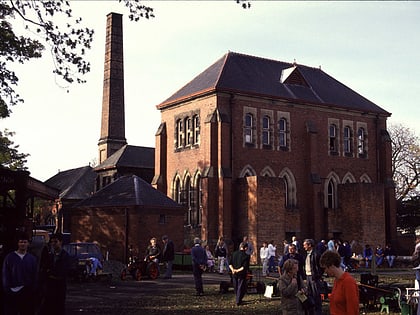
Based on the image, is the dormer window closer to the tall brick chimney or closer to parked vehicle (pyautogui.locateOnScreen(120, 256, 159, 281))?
the tall brick chimney

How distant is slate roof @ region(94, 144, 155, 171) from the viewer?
175ft

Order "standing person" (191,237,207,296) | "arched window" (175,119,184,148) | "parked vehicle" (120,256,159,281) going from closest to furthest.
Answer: "standing person" (191,237,207,296) < "parked vehicle" (120,256,159,281) < "arched window" (175,119,184,148)

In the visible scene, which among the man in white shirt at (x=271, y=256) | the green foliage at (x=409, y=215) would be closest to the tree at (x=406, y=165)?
the green foliage at (x=409, y=215)

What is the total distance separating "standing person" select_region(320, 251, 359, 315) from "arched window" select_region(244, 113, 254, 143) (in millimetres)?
33442

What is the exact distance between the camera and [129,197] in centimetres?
3350

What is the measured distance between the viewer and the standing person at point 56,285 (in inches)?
427

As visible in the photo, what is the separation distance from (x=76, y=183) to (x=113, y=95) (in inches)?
366

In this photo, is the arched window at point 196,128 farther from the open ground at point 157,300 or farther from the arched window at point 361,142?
the open ground at point 157,300

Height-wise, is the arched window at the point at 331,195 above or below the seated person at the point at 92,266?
above

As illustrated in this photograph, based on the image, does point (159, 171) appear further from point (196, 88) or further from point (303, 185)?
point (303, 185)

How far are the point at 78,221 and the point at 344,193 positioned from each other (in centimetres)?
1853

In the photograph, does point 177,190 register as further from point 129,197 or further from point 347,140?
point 347,140

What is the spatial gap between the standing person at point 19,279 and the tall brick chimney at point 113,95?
49846 millimetres

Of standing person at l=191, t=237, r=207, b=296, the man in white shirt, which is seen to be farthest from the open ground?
the man in white shirt
